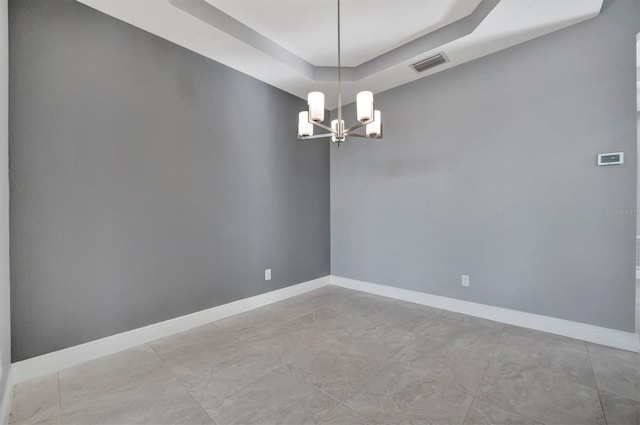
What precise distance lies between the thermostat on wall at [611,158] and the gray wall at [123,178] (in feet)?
10.4

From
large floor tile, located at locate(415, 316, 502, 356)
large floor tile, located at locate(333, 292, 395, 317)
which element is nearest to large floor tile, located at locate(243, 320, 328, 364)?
large floor tile, located at locate(333, 292, 395, 317)

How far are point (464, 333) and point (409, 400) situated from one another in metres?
1.22

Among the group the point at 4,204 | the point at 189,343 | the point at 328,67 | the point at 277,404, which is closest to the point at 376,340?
the point at 277,404

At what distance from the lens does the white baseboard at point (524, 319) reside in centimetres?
231

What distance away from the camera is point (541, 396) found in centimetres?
174

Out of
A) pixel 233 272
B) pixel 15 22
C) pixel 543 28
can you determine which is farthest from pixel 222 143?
pixel 543 28

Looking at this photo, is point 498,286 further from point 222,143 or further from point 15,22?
point 15,22

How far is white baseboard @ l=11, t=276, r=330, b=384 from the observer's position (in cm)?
193

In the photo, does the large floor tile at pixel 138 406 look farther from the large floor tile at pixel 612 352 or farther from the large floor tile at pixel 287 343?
the large floor tile at pixel 612 352

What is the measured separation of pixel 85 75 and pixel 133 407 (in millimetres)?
2322

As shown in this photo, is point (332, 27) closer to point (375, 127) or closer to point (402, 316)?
point (375, 127)

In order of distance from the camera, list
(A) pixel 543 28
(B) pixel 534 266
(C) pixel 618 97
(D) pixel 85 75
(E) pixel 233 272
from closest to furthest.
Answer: (D) pixel 85 75 → (C) pixel 618 97 → (A) pixel 543 28 → (B) pixel 534 266 → (E) pixel 233 272

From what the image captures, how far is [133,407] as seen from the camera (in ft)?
5.42

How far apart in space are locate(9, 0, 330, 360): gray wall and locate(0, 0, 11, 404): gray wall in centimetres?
8
